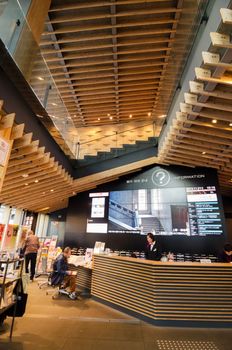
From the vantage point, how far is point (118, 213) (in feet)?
26.9

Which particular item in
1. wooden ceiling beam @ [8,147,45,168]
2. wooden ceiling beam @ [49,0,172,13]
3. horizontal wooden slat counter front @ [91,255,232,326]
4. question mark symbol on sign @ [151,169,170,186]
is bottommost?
horizontal wooden slat counter front @ [91,255,232,326]

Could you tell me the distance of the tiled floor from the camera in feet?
10.1

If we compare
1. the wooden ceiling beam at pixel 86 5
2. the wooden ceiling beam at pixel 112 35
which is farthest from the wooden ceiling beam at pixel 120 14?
the wooden ceiling beam at pixel 112 35

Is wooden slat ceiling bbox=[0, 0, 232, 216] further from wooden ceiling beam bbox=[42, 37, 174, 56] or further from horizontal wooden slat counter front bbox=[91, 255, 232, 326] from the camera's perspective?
horizontal wooden slat counter front bbox=[91, 255, 232, 326]

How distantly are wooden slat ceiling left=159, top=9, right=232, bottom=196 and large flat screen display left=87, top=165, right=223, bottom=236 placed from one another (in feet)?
2.86

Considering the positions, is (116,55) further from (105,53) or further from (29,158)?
(29,158)

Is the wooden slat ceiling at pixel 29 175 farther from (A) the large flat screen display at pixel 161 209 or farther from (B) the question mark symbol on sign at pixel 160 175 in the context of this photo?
(B) the question mark symbol on sign at pixel 160 175

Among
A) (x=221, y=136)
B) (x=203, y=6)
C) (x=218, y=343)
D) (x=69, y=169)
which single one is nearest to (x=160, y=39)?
(x=203, y=6)

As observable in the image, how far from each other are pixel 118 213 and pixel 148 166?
6.96 feet

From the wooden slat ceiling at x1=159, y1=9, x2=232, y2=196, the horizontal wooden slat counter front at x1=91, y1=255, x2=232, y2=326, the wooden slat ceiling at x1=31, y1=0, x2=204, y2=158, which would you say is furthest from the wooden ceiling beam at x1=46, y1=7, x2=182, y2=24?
the horizontal wooden slat counter front at x1=91, y1=255, x2=232, y2=326

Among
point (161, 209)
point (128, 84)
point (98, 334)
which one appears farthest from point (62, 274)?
point (128, 84)

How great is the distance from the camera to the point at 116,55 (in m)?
Result: 6.75

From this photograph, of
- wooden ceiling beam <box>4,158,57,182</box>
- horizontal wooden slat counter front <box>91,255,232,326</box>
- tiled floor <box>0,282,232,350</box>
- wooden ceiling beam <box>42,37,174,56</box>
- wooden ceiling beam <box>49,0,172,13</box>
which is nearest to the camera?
tiled floor <box>0,282,232,350</box>

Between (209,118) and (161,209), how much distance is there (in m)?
3.59
